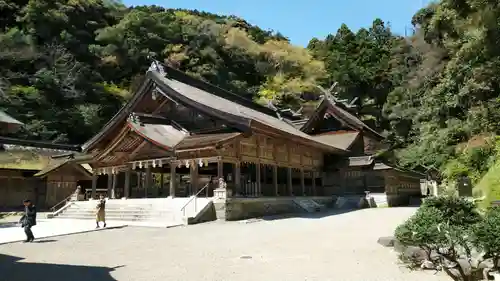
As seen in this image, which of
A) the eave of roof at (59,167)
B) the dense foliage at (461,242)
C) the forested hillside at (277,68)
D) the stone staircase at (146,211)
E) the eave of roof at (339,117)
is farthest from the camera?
the eave of roof at (339,117)

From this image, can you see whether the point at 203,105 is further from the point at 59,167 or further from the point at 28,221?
the point at 59,167

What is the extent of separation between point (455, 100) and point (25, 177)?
1122 inches

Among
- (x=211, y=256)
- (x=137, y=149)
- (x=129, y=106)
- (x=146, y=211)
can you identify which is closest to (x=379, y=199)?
(x=146, y=211)

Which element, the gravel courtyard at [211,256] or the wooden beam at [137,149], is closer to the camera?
the gravel courtyard at [211,256]

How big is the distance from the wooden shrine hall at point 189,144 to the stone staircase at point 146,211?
3.98 feet

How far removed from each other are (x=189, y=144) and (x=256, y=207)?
Result: 471 centimetres

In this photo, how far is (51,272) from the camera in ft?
25.0

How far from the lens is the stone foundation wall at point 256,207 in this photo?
17453 millimetres

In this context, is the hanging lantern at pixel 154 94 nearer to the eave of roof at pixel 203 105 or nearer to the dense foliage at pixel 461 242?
the eave of roof at pixel 203 105

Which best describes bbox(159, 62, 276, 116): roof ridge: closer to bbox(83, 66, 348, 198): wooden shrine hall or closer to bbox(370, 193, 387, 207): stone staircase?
bbox(83, 66, 348, 198): wooden shrine hall

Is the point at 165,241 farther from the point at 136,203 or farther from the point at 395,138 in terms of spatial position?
the point at 395,138

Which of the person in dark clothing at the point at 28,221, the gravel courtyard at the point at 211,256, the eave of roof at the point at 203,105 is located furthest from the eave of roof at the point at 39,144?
the gravel courtyard at the point at 211,256

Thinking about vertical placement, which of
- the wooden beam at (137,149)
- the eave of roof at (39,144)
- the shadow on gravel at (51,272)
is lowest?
the shadow on gravel at (51,272)

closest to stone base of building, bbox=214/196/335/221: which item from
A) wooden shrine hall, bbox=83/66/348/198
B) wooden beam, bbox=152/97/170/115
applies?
wooden shrine hall, bbox=83/66/348/198
